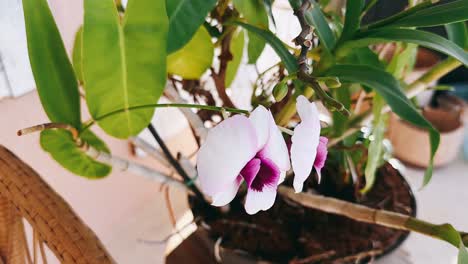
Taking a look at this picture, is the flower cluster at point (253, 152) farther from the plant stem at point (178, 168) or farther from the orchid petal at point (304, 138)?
the plant stem at point (178, 168)

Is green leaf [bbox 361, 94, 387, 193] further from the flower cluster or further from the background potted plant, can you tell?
the flower cluster

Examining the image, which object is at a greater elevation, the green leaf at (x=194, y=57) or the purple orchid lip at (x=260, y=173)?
the green leaf at (x=194, y=57)

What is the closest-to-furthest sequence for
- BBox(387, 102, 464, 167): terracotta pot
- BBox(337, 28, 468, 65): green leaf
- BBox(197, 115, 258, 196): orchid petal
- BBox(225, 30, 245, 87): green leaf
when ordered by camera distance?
BBox(197, 115, 258, 196): orchid petal, BBox(337, 28, 468, 65): green leaf, BBox(225, 30, 245, 87): green leaf, BBox(387, 102, 464, 167): terracotta pot

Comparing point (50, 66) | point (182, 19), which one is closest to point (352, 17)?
point (182, 19)

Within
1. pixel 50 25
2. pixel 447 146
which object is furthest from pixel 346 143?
pixel 447 146

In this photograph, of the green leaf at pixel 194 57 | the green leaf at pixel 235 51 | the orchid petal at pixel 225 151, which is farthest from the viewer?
the green leaf at pixel 235 51

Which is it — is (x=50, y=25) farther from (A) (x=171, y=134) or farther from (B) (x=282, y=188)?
(A) (x=171, y=134)

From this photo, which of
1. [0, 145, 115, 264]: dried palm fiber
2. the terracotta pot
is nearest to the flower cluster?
[0, 145, 115, 264]: dried palm fiber

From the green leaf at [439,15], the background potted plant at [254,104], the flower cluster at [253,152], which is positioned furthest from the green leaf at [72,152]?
the green leaf at [439,15]
